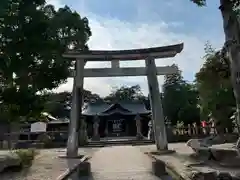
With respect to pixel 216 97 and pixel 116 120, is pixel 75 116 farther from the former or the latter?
pixel 116 120

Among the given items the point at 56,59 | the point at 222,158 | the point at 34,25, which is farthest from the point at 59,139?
the point at 222,158

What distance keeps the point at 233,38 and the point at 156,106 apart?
8119 mm

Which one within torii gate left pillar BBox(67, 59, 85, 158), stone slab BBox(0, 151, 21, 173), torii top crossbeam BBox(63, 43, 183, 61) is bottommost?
stone slab BBox(0, 151, 21, 173)

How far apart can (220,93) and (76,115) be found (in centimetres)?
1014

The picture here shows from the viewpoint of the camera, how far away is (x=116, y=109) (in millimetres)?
36719

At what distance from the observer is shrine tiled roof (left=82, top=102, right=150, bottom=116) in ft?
119

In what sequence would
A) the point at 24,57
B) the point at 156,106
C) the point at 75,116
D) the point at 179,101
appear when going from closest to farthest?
the point at 24,57 → the point at 75,116 → the point at 156,106 → the point at 179,101

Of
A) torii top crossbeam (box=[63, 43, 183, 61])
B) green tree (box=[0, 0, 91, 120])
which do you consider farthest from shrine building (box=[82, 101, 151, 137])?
green tree (box=[0, 0, 91, 120])

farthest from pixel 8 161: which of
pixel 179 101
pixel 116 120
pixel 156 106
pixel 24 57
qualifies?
pixel 179 101

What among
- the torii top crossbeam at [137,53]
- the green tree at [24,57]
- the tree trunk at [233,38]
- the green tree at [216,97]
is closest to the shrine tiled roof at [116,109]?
the green tree at [216,97]

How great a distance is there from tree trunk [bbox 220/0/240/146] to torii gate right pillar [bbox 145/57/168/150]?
7.72 metres

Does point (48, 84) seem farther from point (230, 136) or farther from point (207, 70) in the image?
point (230, 136)

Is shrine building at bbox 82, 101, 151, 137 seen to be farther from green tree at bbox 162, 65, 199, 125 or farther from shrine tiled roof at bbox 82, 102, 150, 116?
green tree at bbox 162, 65, 199, 125

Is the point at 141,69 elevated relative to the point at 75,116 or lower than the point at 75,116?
elevated
